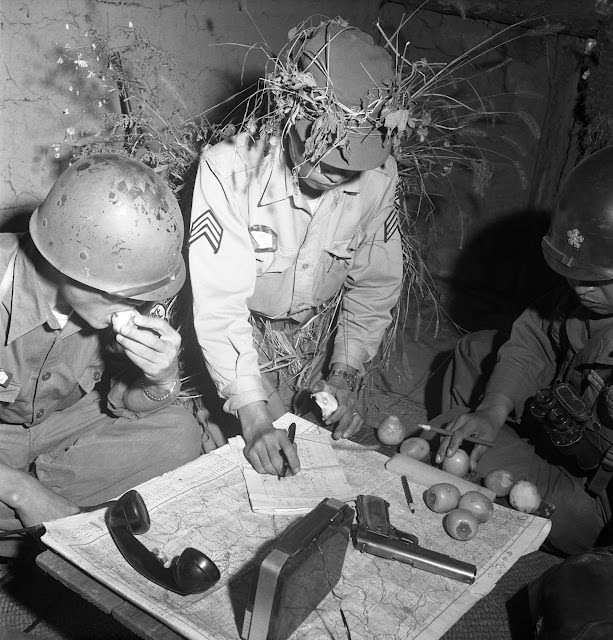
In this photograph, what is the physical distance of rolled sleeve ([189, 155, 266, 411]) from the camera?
7.99 ft

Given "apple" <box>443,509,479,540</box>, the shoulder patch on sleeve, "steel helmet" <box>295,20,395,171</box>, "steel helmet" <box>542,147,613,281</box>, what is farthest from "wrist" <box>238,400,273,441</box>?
"steel helmet" <box>542,147,613,281</box>

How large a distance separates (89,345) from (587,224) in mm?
2049

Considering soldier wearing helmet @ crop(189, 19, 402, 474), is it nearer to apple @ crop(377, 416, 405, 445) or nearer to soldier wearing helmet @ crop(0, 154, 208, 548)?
apple @ crop(377, 416, 405, 445)

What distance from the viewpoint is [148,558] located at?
5.31ft

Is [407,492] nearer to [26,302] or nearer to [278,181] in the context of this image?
[278,181]

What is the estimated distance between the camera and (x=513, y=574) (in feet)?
9.24

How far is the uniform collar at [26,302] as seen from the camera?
7.25 feet

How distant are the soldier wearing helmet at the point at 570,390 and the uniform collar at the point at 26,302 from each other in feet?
5.27

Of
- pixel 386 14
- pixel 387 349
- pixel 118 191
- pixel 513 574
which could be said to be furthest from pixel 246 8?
pixel 513 574

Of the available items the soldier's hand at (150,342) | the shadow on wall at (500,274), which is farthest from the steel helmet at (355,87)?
the shadow on wall at (500,274)

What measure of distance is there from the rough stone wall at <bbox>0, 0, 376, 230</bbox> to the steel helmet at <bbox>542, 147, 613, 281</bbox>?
1.76 m

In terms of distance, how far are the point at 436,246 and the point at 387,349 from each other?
2.69 metres

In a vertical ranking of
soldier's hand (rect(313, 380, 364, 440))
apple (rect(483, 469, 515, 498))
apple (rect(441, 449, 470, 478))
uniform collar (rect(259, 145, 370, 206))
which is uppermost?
uniform collar (rect(259, 145, 370, 206))

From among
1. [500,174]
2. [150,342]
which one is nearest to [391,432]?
[150,342]
